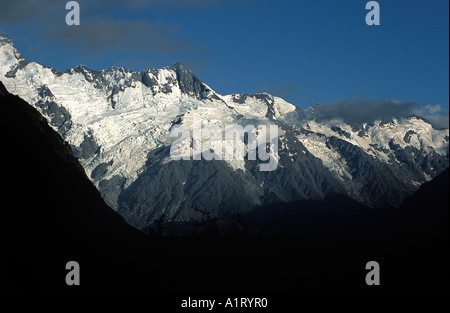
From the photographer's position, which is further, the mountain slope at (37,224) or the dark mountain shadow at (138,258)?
the mountain slope at (37,224)

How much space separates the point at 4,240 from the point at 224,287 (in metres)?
48.4

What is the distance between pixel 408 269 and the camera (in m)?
141

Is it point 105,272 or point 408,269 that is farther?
point 105,272

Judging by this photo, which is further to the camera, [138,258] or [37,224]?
[138,258]

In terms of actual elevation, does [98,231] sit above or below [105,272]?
above

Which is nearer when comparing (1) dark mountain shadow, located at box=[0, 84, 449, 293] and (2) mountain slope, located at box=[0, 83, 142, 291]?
(1) dark mountain shadow, located at box=[0, 84, 449, 293]

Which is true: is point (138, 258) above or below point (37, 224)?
below
